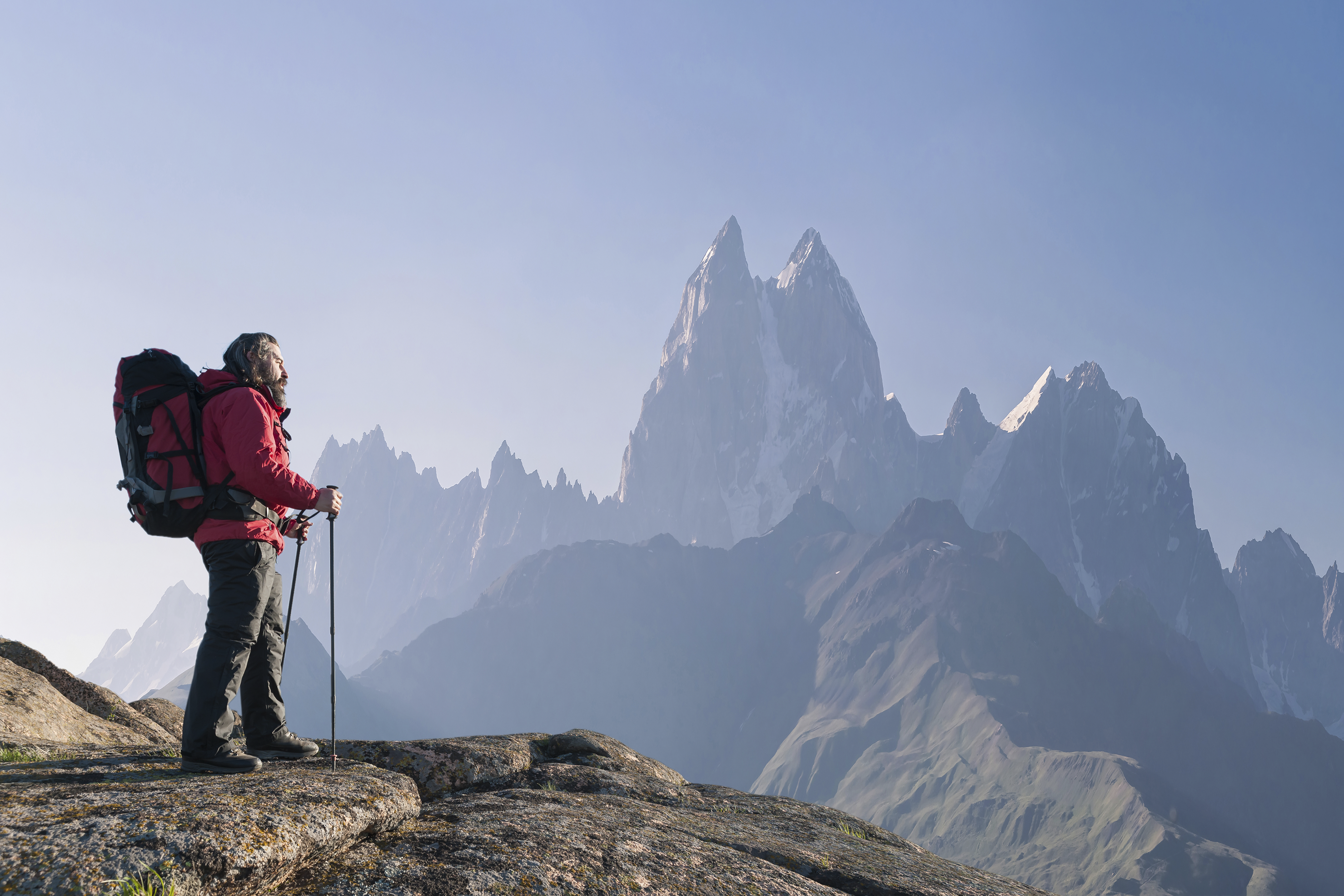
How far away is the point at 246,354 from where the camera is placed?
775 cm

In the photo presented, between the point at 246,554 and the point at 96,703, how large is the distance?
12306 millimetres

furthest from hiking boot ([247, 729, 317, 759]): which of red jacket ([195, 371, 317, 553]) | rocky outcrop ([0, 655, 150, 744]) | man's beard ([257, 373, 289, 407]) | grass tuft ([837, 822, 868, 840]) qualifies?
grass tuft ([837, 822, 868, 840])

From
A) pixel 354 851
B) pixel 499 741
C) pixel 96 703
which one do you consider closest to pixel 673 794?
pixel 499 741

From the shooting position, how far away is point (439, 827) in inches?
249

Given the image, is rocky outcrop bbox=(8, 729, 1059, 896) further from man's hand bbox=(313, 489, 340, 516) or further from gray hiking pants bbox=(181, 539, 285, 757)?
man's hand bbox=(313, 489, 340, 516)

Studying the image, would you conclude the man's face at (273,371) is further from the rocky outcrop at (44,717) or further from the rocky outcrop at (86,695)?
the rocky outcrop at (86,695)

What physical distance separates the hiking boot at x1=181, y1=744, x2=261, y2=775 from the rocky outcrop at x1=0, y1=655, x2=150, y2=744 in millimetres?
6442

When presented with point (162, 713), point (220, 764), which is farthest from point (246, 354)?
point (162, 713)

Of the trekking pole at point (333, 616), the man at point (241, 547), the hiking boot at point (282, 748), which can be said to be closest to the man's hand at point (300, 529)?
the trekking pole at point (333, 616)

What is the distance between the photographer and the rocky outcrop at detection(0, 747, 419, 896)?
4066mm

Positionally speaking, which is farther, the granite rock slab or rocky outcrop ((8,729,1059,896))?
the granite rock slab

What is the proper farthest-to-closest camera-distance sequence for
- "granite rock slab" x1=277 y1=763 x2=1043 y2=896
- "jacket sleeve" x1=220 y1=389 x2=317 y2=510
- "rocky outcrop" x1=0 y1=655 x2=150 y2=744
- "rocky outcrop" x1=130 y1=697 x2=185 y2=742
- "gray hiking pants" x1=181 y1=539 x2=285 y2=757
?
"rocky outcrop" x1=130 y1=697 x2=185 y2=742
"rocky outcrop" x1=0 y1=655 x2=150 y2=744
"jacket sleeve" x1=220 y1=389 x2=317 y2=510
"gray hiking pants" x1=181 y1=539 x2=285 y2=757
"granite rock slab" x1=277 y1=763 x2=1043 y2=896

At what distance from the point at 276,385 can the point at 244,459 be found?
43.0 inches

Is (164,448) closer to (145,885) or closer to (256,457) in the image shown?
(256,457)
